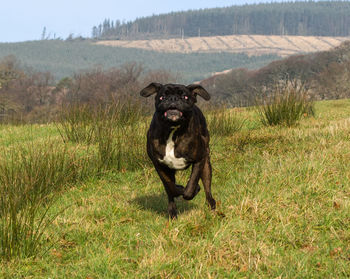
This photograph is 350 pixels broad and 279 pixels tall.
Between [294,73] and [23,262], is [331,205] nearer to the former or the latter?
[23,262]

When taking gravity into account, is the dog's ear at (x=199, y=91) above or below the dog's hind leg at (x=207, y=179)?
above

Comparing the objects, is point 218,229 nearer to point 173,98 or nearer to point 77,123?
point 173,98

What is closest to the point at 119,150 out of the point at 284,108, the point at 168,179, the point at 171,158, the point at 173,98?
the point at 168,179

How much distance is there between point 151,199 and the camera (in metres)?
6.24

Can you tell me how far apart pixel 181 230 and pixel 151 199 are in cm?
184

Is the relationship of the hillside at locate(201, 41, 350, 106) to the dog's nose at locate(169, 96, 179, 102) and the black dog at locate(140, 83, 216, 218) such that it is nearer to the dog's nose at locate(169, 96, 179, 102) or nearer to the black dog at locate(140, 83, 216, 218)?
the black dog at locate(140, 83, 216, 218)

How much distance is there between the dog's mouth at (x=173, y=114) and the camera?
4.20 m

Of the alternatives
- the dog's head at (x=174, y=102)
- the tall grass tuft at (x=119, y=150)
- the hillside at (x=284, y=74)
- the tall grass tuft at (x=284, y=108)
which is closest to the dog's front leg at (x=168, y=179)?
the dog's head at (x=174, y=102)

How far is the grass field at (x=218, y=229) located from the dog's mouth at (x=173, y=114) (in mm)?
1165

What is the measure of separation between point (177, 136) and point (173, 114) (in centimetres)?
42

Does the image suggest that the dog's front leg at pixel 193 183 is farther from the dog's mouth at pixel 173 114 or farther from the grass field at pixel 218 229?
the dog's mouth at pixel 173 114

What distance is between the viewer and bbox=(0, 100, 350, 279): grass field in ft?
12.2

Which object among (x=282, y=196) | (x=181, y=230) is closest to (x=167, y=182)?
(x=181, y=230)

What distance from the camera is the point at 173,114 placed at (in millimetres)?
4215
